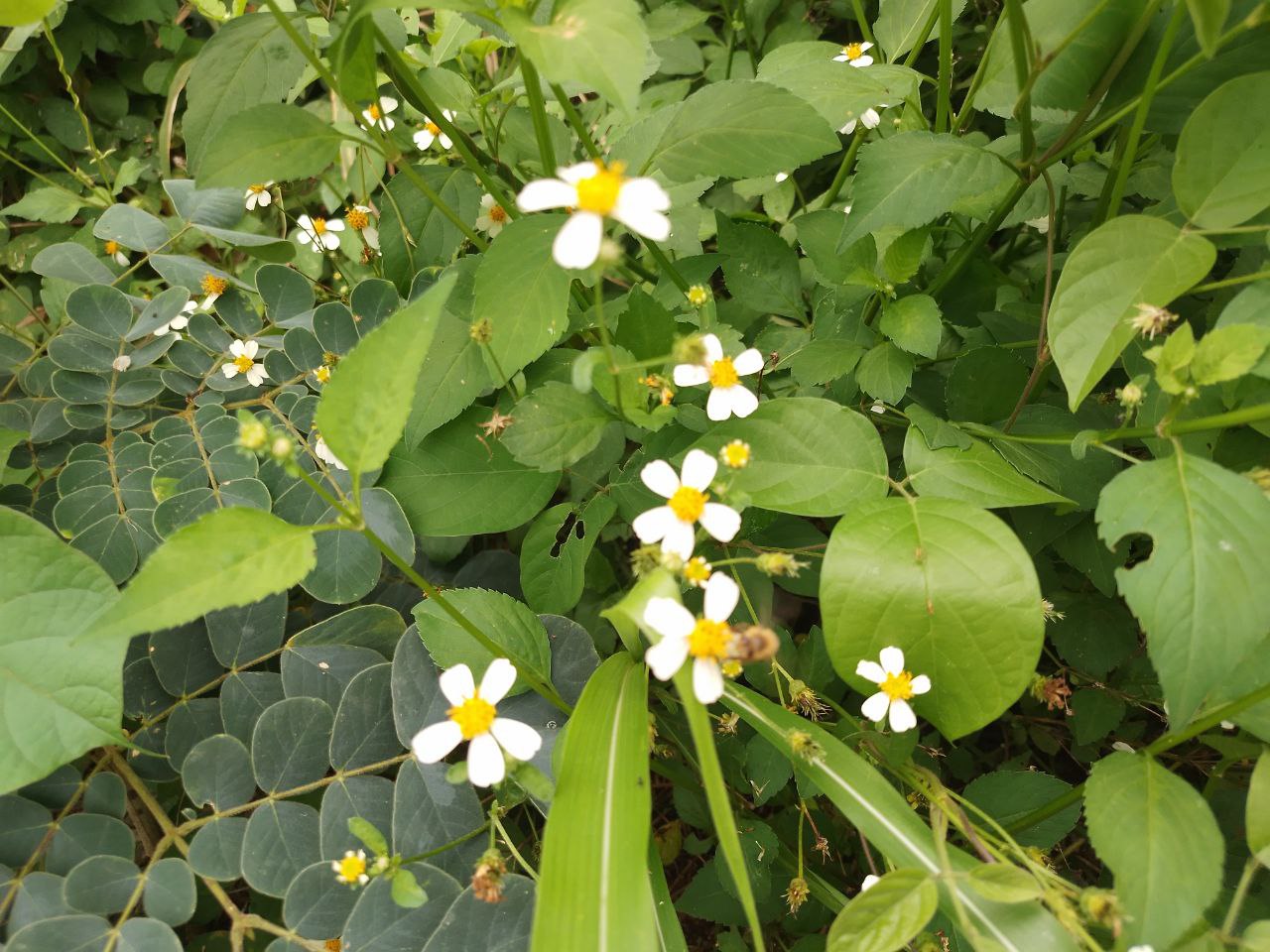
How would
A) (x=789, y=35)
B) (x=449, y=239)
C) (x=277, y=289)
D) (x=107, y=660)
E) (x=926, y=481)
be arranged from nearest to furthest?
(x=107, y=660)
(x=926, y=481)
(x=449, y=239)
(x=277, y=289)
(x=789, y=35)

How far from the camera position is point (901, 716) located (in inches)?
38.5

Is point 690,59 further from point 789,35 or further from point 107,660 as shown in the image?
point 107,660

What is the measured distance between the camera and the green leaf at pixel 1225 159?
981mm

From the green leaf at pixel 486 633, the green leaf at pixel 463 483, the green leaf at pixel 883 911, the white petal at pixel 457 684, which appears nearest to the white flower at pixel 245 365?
the green leaf at pixel 463 483

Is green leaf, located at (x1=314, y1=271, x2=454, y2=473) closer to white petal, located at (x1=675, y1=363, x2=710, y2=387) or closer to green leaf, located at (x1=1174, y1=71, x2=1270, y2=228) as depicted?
white petal, located at (x1=675, y1=363, x2=710, y2=387)

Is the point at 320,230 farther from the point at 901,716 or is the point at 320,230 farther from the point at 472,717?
the point at 901,716

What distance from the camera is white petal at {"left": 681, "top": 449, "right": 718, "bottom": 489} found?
3.20 ft

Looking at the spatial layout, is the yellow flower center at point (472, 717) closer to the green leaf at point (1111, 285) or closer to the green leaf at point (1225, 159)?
the green leaf at point (1111, 285)

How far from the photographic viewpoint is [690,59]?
199 centimetres

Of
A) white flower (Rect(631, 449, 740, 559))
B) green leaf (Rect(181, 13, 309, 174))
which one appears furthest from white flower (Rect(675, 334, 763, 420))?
green leaf (Rect(181, 13, 309, 174))

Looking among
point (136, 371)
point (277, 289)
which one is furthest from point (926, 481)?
point (136, 371)

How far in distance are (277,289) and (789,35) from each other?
4.30 ft

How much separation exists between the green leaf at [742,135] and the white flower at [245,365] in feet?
2.53

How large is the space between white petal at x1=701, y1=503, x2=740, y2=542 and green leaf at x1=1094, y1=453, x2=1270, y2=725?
1.31 ft
